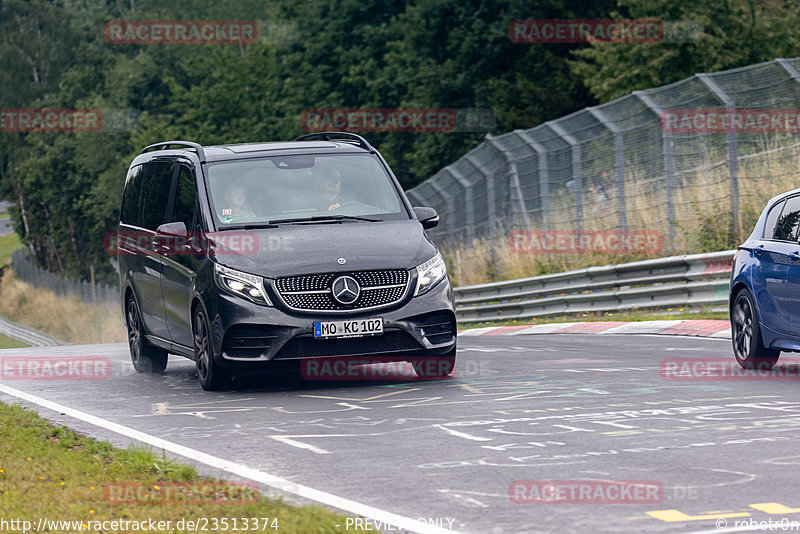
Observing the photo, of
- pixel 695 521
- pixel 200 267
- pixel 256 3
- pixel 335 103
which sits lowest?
pixel 695 521

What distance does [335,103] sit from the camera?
58.8 meters

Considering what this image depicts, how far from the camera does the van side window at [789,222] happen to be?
11219 millimetres

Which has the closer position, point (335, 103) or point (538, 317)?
point (538, 317)

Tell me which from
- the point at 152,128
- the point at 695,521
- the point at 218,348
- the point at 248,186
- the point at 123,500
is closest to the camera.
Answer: the point at 695,521

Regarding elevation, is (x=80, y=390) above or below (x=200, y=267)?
below

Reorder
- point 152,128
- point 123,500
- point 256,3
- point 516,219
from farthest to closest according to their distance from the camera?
1. point 256,3
2. point 152,128
3. point 516,219
4. point 123,500

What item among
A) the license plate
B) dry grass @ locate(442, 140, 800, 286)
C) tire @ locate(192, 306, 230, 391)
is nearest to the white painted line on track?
tire @ locate(192, 306, 230, 391)

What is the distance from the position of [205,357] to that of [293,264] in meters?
1.14

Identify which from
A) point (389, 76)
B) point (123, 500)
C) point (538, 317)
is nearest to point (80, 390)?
point (123, 500)

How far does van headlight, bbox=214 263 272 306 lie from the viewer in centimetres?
1036

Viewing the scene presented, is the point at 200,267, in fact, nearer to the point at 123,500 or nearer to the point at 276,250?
the point at 276,250

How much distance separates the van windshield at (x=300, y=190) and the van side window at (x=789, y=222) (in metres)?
3.12

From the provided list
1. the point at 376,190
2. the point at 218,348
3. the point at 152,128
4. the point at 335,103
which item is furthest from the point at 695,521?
the point at 152,128

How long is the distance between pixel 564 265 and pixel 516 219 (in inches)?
66.5
